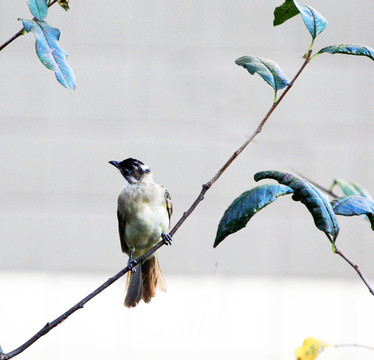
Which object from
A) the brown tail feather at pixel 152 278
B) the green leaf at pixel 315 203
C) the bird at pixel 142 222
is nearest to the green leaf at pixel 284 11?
the green leaf at pixel 315 203

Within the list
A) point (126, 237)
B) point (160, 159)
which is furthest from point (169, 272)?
point (126, 237)

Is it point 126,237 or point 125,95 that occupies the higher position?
point 125,95

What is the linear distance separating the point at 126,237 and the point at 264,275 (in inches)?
82.4

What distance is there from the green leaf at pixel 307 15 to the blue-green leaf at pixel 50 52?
32 cm

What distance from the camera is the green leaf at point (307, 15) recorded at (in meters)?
0.94

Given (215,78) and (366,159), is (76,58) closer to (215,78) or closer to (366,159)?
(215,78)

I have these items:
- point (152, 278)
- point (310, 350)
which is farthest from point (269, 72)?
point (152, 278)

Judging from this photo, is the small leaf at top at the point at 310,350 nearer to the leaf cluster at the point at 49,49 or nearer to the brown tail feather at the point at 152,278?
the leaf cluster at the point at 49,49

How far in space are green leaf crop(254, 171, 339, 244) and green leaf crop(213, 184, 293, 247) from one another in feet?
0.05

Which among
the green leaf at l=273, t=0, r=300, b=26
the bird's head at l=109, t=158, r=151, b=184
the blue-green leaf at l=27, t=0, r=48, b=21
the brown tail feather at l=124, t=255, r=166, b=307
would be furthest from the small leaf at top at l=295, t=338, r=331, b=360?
the bird's head at l=109, t=158, r=151, b=184

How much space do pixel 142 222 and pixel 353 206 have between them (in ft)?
3.40

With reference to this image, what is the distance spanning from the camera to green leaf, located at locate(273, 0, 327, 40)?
94 centimetres

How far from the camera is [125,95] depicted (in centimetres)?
379

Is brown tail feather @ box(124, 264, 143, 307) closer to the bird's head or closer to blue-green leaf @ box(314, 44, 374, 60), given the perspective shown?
the bird's head
